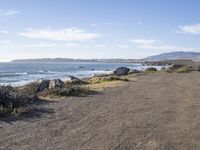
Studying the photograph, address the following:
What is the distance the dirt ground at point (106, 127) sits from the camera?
35.6 feet

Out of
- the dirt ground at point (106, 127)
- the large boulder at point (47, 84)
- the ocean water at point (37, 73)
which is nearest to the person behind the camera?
the dirt ground at point (106, 127)

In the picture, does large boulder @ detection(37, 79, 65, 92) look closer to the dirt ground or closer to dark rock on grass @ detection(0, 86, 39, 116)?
the dirt ground

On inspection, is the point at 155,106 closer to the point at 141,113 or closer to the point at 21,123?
the point at 141,113

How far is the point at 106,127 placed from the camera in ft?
43.7

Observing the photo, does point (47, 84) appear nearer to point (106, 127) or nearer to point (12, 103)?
point (12, 103)

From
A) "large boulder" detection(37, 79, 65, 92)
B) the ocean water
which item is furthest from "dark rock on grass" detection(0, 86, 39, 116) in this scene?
the ocean water

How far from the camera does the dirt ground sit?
35.6ft

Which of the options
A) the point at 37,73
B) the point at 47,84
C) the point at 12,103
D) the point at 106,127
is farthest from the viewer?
the point at 37,73

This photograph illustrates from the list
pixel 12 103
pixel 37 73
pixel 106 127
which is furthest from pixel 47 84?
pixel 37 73

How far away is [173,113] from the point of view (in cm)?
1642

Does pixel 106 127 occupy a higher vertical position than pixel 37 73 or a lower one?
higher

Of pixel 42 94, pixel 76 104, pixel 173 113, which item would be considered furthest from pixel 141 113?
pixel 42 94

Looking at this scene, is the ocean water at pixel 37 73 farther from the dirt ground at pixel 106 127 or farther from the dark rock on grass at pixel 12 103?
the dirt ground at pixel 106 127

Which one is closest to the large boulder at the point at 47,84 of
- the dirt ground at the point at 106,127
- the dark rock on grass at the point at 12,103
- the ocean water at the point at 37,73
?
the dirt ground at the point at 106,127
